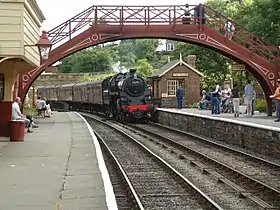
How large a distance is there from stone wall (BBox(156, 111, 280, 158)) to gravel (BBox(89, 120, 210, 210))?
3254mm

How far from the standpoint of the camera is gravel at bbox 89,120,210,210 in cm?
1044

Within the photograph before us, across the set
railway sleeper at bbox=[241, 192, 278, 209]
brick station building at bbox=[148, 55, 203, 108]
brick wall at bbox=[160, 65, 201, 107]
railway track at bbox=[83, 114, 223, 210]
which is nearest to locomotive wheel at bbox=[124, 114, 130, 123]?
brick station building at bbox=[148, 55, 203, 108]

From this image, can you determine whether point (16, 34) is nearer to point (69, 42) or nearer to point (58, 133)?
point (58, 133)

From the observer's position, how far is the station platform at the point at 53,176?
A: 28.9 ft

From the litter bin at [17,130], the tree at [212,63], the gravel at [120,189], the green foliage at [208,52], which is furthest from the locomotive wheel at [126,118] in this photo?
the tree at [212,63]

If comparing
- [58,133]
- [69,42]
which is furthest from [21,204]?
[69,42]

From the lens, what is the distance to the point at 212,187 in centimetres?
1202

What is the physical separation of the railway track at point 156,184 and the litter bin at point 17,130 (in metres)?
3.04

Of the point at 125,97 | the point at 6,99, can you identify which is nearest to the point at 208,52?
the point at 125,97

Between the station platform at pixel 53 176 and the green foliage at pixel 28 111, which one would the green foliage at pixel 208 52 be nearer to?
the green foliage at pixel 28 111

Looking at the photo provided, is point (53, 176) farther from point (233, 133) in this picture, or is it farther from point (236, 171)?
point (233, 133)

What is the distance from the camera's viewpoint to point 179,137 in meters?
24.7

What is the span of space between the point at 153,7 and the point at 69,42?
14.7ft

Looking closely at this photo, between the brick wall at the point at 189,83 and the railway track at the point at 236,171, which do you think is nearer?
the railway track at the point at 236,171
